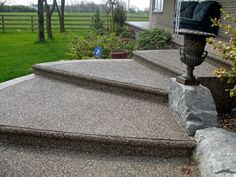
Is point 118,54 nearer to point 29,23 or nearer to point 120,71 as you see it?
point 120,71

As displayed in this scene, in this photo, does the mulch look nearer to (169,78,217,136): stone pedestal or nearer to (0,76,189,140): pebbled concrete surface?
(169,78,217,136): stone pedestal

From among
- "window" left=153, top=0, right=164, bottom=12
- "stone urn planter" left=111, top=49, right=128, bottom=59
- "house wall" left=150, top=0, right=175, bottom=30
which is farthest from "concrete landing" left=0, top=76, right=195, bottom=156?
"window" left=153, top=0, right=164, bottom=12

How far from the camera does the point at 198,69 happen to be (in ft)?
9.39

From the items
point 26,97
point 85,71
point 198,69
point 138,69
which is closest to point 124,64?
point 138,69

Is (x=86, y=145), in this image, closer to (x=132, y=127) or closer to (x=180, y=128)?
(x=132, y=127)

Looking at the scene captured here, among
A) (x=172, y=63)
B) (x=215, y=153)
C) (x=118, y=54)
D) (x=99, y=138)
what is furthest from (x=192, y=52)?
(x=118, y=54)

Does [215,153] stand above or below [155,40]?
below

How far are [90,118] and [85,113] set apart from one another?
112 millimetres

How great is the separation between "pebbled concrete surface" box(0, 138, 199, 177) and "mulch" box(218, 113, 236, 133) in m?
0.68

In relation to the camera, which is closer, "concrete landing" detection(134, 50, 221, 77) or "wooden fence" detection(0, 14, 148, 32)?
"concrete landing" detection(134, 50, 221, 77)

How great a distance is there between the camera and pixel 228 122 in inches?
99.8

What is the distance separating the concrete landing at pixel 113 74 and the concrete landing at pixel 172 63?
0.09m

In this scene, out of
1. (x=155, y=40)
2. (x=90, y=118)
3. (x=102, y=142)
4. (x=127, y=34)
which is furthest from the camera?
(x=127, y=34)

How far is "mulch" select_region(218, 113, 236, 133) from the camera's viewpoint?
2.41m
